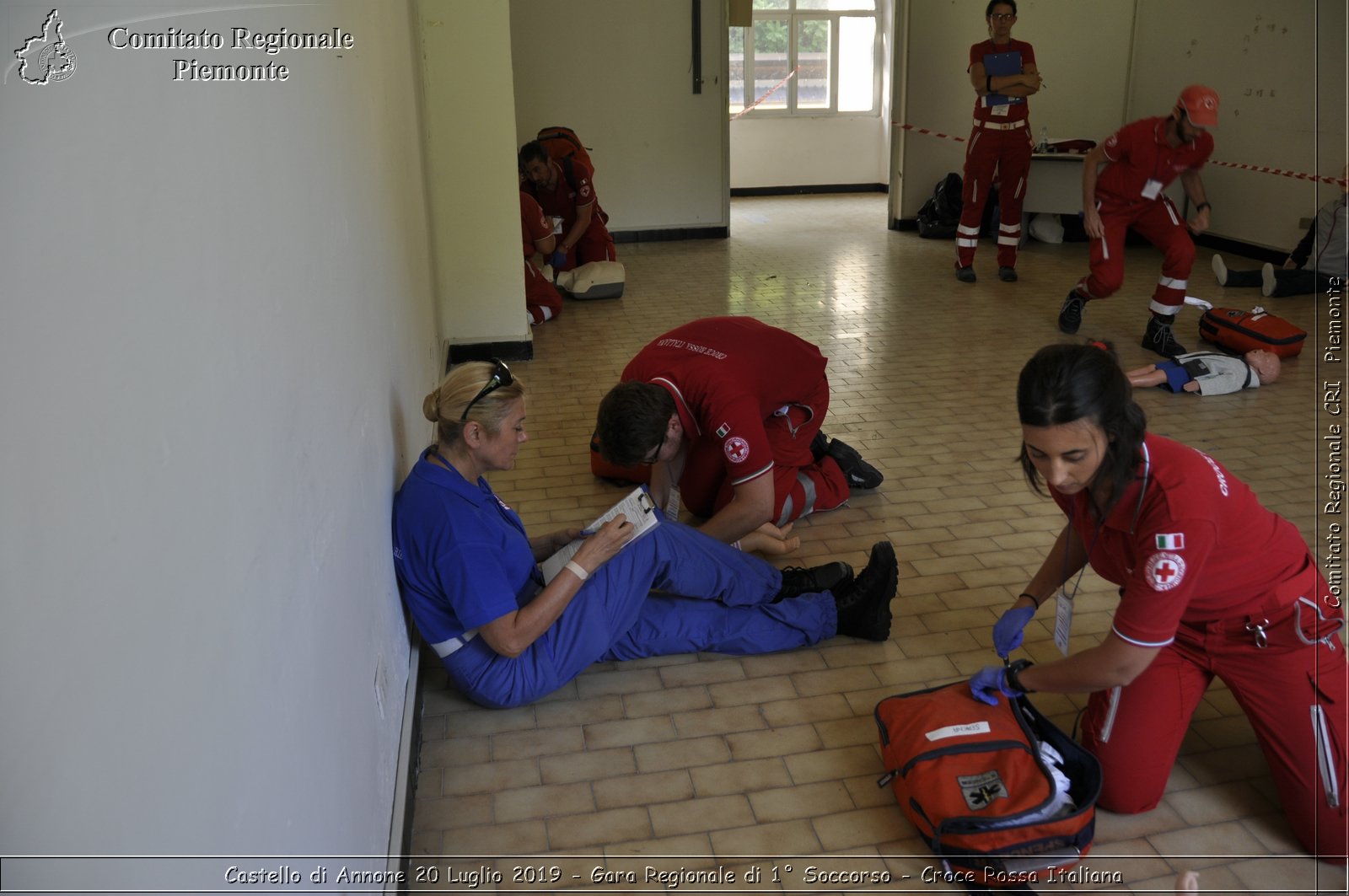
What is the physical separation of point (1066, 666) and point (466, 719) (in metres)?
1.38

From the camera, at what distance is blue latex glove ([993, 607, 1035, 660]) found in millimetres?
2289

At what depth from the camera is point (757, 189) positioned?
39.6 feet

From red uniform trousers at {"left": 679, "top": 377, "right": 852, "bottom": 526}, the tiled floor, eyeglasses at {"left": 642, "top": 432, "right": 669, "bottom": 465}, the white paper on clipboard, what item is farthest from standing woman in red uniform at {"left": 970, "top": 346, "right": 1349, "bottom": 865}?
red uniform trousers at {"left": 679, "top": 377, "right": 852, "bottom": 526}

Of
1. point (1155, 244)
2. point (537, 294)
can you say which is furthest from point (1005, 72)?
point (537, 294)

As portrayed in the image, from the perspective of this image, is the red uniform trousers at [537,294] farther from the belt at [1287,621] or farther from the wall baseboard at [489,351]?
the belt at [1287,621]

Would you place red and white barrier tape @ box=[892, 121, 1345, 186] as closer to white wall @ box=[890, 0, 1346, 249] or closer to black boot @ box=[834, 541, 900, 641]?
white wall @ box=[890, 0, 1346, 249]

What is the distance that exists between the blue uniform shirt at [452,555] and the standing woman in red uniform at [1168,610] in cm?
105

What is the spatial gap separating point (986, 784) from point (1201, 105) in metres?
4.00

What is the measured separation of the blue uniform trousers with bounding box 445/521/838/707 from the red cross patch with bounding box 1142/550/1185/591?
3.36ft

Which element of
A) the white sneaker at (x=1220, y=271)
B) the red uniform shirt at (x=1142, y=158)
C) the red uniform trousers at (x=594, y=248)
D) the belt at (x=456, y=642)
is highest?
the red uniform shirt at (x=1142, y=158)

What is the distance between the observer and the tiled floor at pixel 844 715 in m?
2.07

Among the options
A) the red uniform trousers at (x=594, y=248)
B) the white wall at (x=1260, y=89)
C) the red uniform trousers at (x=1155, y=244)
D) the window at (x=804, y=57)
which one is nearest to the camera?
the red uniform trousers at (x=1155, y=244)

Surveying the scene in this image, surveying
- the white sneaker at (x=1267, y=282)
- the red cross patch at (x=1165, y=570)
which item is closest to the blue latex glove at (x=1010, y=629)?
the red cross patch at (x=1165, y=570)

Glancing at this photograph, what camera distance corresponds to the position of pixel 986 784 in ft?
6.65
